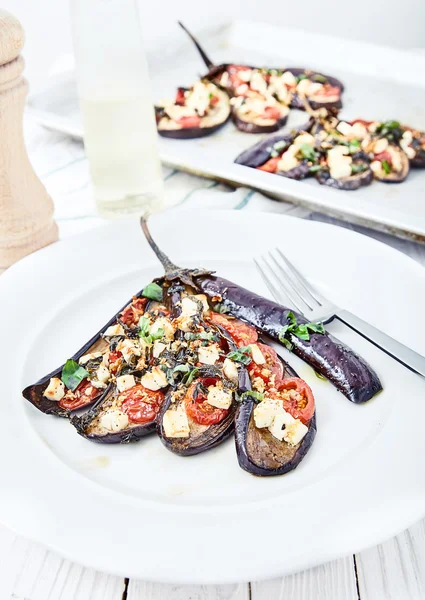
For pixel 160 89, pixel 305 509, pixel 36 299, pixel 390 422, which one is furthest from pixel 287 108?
pixel 305 509

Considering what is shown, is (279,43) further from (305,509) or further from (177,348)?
(305,509)

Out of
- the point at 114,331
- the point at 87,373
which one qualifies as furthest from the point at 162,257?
the point at 87,373

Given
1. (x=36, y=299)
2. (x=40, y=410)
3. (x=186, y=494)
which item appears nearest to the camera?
(x=186, y=494)

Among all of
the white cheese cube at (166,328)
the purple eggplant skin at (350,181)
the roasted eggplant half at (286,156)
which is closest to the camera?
the white cheese cube at (166,328)

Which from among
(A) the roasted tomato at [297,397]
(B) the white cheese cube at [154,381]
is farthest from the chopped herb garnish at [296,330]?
(B) the white cheese cube at [154,381]

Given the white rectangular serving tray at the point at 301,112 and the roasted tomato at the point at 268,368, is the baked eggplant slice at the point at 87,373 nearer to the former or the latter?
the roasted tomato at the point at 268,368

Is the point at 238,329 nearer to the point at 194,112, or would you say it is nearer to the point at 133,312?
the point at 133,312

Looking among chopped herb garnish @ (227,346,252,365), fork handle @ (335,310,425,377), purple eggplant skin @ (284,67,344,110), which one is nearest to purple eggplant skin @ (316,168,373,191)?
purple eggplant skin @ (284,67,344,110)
